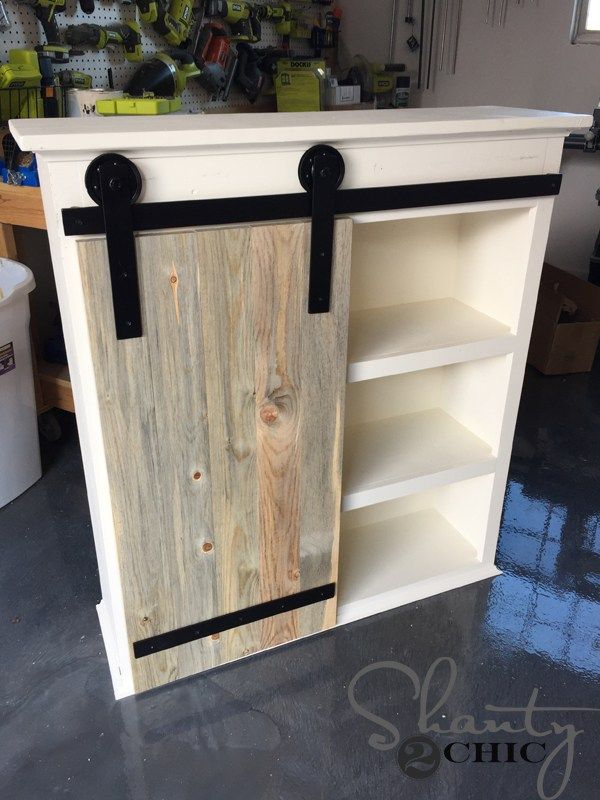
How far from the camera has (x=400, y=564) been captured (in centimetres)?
168

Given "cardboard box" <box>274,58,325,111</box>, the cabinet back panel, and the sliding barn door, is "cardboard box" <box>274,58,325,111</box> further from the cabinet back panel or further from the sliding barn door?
the sliding barn door

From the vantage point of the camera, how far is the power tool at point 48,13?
2.14m

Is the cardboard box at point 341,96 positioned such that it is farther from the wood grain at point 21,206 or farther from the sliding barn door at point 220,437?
the sliding barn door at point 220,437

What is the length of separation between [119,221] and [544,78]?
2883mm

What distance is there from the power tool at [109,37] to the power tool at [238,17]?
0.44 metres

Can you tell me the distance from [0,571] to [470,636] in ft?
3.77

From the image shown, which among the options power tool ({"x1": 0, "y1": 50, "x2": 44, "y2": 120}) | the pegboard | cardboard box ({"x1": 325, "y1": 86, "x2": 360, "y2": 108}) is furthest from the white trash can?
cardboard box ({"x1": 325, "y1": 86, "x2": 360, "y2": 108})

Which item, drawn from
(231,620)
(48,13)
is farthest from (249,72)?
(231,620)

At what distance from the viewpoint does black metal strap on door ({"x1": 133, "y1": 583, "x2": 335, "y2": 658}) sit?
1.35 metres

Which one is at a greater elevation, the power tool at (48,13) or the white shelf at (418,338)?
the power tool at (48,13)

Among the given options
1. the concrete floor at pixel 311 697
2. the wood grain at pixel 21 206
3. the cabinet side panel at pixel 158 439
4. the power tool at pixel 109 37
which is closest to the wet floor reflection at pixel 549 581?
the concrete floor at pixel 311 697

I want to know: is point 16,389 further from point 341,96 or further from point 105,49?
point 341,96

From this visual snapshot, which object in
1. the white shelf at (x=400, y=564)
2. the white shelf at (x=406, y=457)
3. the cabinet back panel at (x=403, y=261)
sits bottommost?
the white shelf at (x=400, y=564)

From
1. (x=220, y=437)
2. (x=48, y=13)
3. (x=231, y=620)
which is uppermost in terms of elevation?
(x=48, y=13)
